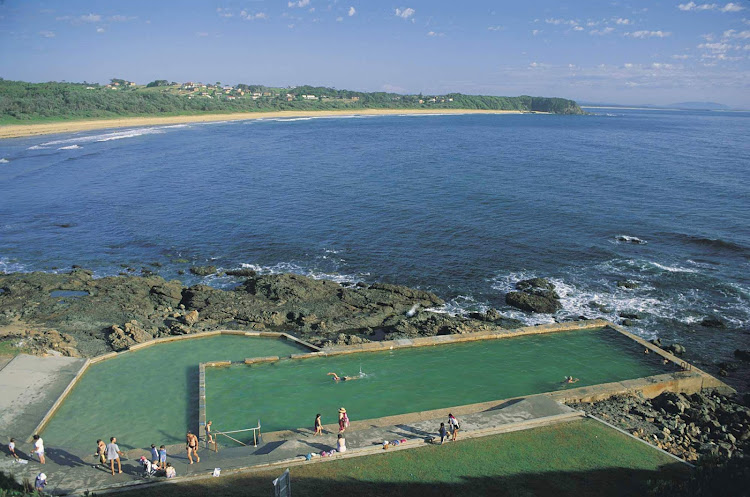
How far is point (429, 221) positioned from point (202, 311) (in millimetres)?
28807

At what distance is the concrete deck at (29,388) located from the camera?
2144 centimetres

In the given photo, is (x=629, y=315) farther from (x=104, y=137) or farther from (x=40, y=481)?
(x=104, y=137)

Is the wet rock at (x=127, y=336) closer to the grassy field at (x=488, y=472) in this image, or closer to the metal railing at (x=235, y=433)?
the metal railing at (x=235, y=433)

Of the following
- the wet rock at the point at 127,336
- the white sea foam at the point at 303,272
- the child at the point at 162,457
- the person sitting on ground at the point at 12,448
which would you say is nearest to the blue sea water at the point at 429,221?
the white sea foam at the point at 303,272

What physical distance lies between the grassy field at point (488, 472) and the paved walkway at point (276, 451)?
0.53m

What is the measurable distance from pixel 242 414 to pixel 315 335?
9.54 meters

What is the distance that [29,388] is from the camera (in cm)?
2409

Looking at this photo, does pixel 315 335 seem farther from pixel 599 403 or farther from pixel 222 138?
pixel 222 138

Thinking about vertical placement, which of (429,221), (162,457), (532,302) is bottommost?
(162,457)

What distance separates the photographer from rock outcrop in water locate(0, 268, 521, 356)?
31281 millimetres

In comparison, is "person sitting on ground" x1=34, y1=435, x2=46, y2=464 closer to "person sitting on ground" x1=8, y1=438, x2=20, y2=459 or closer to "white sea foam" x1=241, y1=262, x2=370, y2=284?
"person sitting on ground" x1=8, y1=438, x2=20, y2=459

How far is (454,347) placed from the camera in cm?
3025

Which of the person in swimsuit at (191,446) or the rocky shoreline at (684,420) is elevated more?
the person in swimsuit at (191,446)

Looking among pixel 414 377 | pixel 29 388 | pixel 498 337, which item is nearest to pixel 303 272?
pixel 498 337
